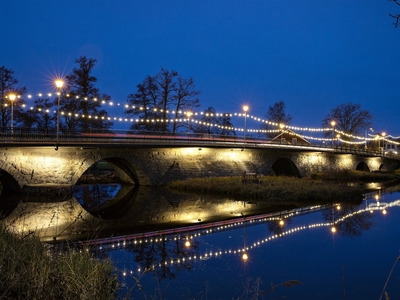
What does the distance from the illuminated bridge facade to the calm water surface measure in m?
3.63

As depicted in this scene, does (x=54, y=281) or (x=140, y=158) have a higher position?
(x=140, y=158)

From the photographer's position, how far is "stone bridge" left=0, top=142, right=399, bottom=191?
23562 millimetres

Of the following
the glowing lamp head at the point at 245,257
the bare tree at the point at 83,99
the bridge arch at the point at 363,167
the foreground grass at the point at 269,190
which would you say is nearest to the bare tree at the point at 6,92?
the bare tree at the point at 83,99

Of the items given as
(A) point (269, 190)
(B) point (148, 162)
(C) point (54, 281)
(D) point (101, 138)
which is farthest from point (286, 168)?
(C) point (54, 281)

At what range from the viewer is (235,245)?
1195 cm

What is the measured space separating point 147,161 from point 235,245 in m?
18.0

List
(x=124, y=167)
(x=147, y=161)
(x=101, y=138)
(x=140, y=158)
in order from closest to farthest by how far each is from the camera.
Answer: (x=101, y=138), (x=140, y=158), (x=147, y=161), (x=124, y=167)

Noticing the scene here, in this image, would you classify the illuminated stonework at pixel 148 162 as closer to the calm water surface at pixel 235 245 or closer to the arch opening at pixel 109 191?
the arch opening at pixel 109 191

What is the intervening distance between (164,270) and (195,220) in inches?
284

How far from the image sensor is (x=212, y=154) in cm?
3353

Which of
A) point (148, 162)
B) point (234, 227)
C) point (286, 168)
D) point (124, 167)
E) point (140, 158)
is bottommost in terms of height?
point (234, 227)

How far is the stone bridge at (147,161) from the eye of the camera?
Answer: 77.3 ft

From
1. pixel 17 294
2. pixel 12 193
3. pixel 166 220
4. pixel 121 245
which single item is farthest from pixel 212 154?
pixel 17 294

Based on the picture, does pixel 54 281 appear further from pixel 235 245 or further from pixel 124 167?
pixel 124 167
